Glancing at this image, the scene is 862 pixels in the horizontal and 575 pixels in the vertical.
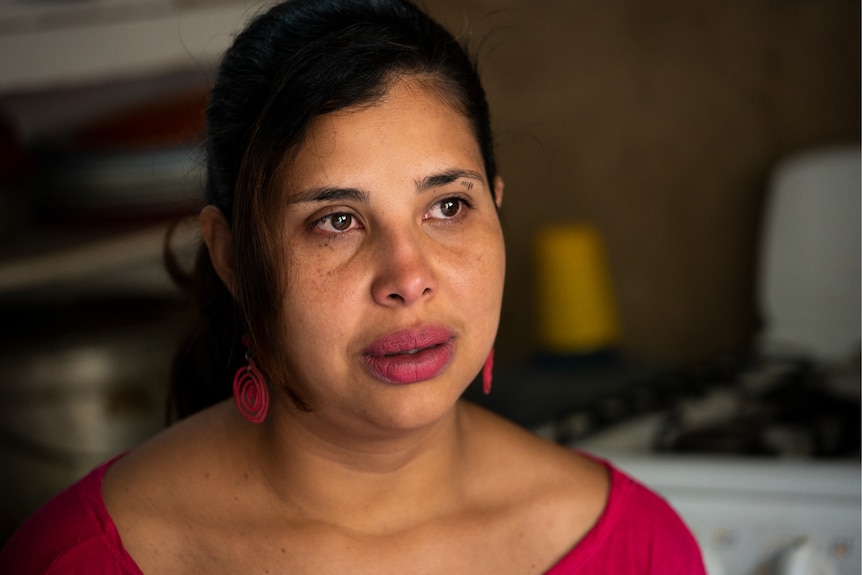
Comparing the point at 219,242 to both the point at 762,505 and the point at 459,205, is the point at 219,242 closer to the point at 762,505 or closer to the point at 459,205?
the point at 459,205

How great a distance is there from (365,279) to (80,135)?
168 centimetres


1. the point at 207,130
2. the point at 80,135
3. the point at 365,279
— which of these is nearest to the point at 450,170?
the point at 365,279

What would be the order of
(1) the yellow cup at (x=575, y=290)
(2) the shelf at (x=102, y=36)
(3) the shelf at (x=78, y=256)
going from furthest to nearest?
(1) the yellow cup at (x=575, y=290), (2) the shelf at (x=102, y=36), (3) the shelf at (x=78, y=256)

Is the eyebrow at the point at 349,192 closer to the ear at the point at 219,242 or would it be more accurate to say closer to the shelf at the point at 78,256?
the ear at the point at 219,242

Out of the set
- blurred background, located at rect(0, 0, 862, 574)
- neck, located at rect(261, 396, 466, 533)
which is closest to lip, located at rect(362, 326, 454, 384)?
neck, located at rect(261, 396, 466, 533)

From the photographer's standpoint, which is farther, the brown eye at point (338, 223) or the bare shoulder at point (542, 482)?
the bare shoulder at point (542, 482)

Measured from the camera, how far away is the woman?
1.18 metres

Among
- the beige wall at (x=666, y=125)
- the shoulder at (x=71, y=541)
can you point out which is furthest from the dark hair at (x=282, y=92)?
the beige wall at (x=666, y=125)

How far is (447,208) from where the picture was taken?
4.07 feet

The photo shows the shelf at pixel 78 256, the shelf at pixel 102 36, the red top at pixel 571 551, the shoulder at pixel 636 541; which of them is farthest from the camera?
the shelf at pixel 102 36

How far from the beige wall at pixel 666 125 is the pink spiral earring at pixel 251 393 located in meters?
1.78

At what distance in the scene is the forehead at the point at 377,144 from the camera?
117cm

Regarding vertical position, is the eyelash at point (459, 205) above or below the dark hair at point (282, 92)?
below

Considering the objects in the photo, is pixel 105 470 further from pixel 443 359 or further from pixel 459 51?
pixel 459 51
